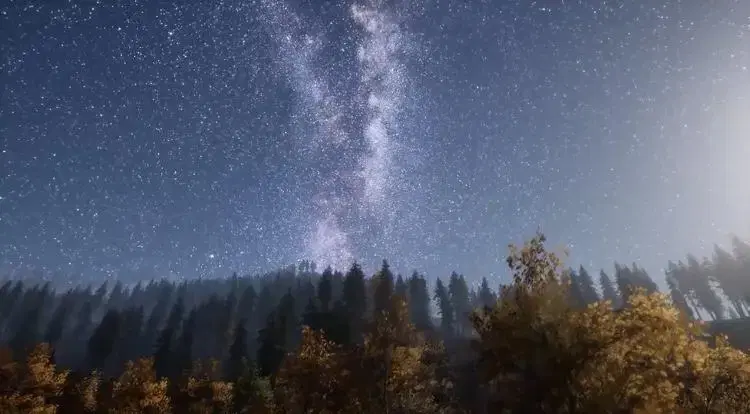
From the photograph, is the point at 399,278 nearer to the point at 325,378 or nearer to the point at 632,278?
the point at 632,278

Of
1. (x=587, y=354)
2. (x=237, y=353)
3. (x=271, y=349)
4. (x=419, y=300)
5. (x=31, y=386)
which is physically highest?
(x=419, y=300)

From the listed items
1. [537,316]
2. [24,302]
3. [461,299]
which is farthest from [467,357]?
[24,302]

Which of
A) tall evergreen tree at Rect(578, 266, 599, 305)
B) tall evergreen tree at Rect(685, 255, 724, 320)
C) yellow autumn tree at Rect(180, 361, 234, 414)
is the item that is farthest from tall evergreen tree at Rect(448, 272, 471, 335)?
yellow autumn tree at Rect(180, 361, 234, 414)

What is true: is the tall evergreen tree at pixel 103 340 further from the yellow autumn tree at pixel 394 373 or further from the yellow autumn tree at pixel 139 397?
the yellow autumn tree at pixel 394 373

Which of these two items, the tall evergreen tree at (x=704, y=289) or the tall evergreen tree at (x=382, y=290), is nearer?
the tall evergreen tree at (x=382, y=290)

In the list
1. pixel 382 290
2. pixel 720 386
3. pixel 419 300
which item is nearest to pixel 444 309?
pixel 419 300

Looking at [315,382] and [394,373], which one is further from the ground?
[394,373]

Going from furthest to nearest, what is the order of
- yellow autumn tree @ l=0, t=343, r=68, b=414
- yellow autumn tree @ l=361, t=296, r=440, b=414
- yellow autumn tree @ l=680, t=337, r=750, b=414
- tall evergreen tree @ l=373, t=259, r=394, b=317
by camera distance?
tall evergreen tree @ l=373, t=259, r=394, b=317 < yellow autumn tree @ l=0, t=343, r=68, b=414 < yellow autumn tree @ l=361, t=296, r=440, b=414 < yellow autumn tree @ l=680, t=337, r=750, b=414

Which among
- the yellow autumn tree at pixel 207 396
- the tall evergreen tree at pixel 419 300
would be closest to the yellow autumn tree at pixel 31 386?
the yellow autumn tree at pixel 207 396

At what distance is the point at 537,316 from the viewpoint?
38.7 feet

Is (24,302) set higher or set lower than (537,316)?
higher

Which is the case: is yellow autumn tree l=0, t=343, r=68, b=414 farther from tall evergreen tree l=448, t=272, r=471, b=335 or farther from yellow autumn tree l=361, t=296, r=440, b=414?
tall evergreen tree l=448, t=272, r=471, b=335

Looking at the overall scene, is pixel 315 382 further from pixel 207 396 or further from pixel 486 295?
pixel 486 295

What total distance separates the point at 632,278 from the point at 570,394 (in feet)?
358
